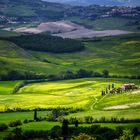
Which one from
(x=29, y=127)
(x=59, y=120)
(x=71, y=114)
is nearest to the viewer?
(x=29, y=127)

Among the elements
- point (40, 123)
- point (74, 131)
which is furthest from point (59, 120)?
point (74, 131)

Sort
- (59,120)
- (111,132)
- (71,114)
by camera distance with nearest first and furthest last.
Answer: (111,132)
(59,120)
(71,114)

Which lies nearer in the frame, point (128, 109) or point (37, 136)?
point (37, 136)

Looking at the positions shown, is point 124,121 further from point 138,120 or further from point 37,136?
point 37,136

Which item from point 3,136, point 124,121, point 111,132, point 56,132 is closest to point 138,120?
point 124,121

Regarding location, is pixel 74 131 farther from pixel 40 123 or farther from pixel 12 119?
pixel 12 119

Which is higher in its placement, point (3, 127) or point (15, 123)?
point (15, 123)

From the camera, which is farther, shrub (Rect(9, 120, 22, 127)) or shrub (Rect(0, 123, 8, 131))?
shrub (Rect(9, 120, 22, 127))

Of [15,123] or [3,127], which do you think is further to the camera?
[15,123]

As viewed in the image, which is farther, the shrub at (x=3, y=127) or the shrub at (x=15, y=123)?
the shrub at (x=15, y=123)
